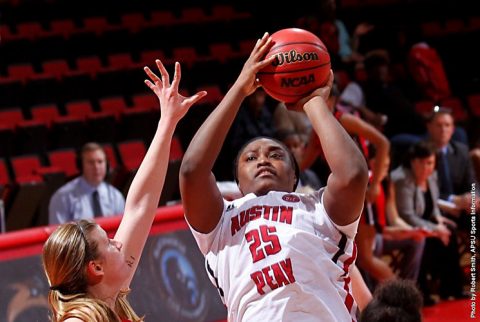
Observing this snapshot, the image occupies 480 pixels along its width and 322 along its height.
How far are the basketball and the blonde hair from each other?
84 centimetres

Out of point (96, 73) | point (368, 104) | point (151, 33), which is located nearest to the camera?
point (368, 104)

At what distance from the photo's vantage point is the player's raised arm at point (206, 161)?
3049 millimetres

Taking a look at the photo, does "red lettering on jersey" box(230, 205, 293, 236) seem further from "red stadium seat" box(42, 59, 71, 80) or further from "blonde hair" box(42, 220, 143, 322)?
"red stadium seat" box(42, 59, 71, 80)

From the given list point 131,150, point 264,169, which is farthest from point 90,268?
point 131,150

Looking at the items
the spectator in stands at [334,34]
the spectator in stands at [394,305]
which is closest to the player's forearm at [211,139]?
the spectator in stands at [394,305]

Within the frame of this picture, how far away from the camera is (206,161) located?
3.06m

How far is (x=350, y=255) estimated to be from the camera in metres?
3.08

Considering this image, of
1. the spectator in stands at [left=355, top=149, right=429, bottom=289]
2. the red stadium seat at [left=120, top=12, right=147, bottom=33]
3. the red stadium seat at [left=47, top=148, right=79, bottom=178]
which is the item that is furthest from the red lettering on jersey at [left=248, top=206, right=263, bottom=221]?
the red stadium seat at [left=120, top=12, right=147, bottom=33]

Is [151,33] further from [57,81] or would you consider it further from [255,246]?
[255,246]

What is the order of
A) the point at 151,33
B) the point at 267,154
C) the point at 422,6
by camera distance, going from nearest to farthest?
1. the point at 267,154
2. the point at 151,33
3. the point at 422,6

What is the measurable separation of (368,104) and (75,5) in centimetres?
439

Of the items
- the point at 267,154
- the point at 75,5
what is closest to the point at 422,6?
the point at 75,5

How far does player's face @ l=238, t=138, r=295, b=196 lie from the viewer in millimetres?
3199

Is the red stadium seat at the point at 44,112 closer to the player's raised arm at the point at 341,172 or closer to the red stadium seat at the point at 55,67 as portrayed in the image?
the red stadium seat at the point at 55,67
